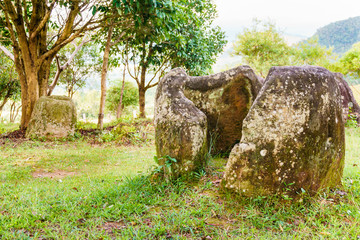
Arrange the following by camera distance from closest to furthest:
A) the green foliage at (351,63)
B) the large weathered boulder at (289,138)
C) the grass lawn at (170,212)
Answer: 1. the grass lawn at (170,212)
2. the large weathered boulder at (289,138)
3. the green foliage at (351,63)

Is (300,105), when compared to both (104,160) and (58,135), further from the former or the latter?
(58,135)

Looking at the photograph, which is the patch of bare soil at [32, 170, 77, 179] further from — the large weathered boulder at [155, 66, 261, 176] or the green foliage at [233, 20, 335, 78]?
the green foliage at [233, 20, 335, 78]

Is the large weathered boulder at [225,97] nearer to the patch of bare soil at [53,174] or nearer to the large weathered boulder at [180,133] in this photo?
the large weathered boulder at [180,133]

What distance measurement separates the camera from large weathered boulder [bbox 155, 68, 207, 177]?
471 cm

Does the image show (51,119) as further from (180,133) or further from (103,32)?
(180,133)

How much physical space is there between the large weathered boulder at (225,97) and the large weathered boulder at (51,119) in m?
8.09

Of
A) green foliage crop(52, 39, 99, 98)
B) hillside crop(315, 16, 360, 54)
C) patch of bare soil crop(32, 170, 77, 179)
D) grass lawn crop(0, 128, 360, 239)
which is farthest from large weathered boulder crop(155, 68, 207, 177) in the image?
hillside crop(315, 16, 360, 54)

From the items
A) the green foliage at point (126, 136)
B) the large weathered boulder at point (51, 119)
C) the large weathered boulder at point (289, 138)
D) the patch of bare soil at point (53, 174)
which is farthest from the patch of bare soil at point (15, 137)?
the large weathered boulder at point (289, 138)

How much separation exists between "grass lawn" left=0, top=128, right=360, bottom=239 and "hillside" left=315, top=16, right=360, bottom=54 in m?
133

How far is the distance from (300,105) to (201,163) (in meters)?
1.89

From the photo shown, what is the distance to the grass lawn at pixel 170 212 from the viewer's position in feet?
11.3

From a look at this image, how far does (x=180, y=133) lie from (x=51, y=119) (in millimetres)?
9025

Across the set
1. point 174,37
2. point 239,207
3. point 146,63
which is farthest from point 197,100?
point 146,63

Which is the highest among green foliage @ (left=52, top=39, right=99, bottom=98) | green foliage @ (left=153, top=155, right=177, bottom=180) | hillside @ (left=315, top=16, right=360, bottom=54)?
hillside @ (left=315, top=16, right=360, bottom=54)
